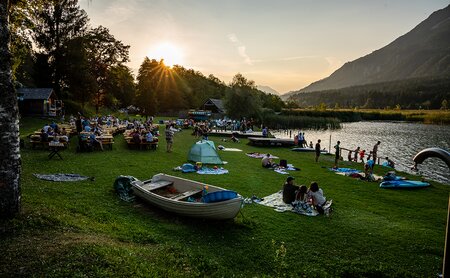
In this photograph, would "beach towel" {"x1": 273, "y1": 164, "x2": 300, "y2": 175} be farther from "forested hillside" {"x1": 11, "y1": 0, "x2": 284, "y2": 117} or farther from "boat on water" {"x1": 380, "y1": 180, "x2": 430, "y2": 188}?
"forested hillside" {"x1": 11, "y1": 0, "x2": 284, "y2": 117}

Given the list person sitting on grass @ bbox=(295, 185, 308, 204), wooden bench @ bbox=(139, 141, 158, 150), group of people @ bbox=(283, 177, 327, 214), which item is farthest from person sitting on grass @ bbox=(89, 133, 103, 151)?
person sitting on grass @ bbox=(295, 185, 308, 204)

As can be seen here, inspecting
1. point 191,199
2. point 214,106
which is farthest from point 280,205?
point 214,106

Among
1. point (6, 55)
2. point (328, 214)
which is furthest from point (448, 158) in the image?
point (328, 214)

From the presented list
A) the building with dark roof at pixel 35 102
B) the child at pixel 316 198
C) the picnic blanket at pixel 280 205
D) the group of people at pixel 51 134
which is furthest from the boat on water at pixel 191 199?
the building with dark roof at pixel 35 102

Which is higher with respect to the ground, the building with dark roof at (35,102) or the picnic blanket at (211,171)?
the building with dark roof at (35,102)

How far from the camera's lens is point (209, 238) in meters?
9.36

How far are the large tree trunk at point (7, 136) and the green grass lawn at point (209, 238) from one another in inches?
20.8

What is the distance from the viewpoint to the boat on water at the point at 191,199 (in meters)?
10.1

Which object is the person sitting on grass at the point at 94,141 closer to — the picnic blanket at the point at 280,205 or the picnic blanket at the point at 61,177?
the picnic blanket at the point at 61,177

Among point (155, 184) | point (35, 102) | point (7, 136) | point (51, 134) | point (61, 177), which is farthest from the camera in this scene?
point (35, 102)

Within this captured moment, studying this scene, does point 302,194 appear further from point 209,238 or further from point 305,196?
point 209,238

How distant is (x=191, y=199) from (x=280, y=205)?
403 centimetres

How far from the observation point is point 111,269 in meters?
6.02

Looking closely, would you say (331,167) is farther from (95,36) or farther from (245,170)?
(95,36)
